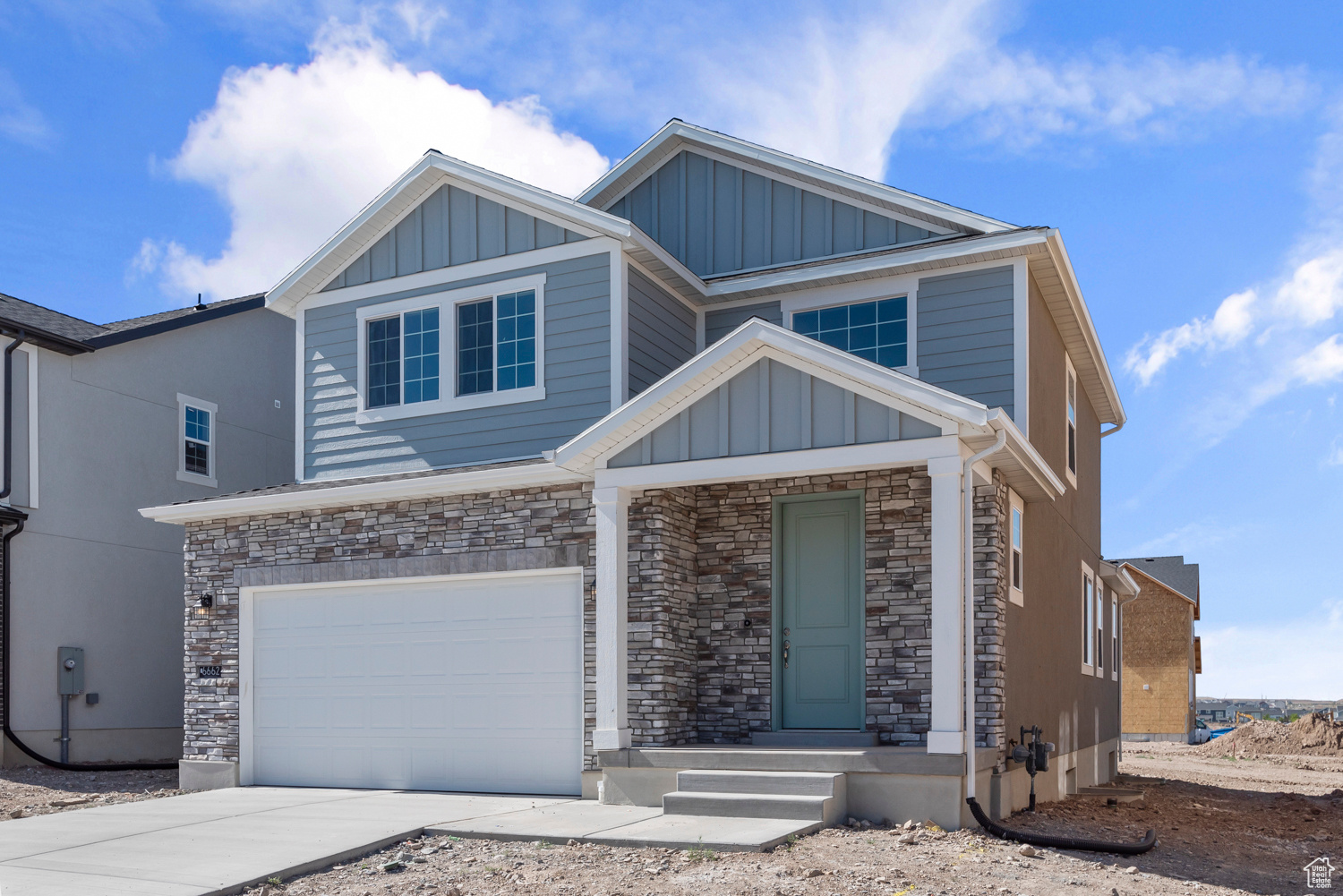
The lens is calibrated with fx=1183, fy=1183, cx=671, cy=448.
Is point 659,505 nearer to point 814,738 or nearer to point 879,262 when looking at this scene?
point 814,738

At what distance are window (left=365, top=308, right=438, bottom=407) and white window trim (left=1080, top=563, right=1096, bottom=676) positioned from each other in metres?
8.63

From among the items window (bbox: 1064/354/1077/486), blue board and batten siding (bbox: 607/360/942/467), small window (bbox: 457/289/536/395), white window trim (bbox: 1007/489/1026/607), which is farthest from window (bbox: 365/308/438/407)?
window (bbox: 1064/354/1077/486)

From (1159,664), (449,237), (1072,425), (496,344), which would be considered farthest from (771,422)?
(1159,664)

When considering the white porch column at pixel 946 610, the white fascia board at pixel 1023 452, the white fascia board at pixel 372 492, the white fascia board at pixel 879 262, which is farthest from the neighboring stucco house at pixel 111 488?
the white fascia board at pixel 1023 452

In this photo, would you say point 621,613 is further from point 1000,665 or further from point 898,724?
point 1000,665

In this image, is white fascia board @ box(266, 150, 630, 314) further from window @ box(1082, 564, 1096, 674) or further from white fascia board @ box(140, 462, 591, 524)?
window @ box(1082, 564, 1096, 674)

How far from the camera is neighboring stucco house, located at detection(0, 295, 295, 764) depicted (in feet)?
48.3

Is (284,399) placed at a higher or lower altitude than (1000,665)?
higher

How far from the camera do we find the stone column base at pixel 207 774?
12.3 meters

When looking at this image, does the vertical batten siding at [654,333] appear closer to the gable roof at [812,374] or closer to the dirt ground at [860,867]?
the gable roof at [812,374]

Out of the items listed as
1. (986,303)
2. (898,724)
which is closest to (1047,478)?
(986,303)

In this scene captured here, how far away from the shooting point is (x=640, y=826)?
336 inches

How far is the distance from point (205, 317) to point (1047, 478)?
40.4 ft

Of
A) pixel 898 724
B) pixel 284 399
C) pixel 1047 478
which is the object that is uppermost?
pixel 284 399
